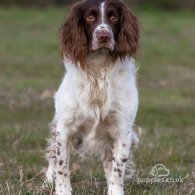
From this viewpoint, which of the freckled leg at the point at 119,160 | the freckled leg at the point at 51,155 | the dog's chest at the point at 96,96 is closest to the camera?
the dog's chest at the point at 96,96

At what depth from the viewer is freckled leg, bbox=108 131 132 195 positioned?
643cm

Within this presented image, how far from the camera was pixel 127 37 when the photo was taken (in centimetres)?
623

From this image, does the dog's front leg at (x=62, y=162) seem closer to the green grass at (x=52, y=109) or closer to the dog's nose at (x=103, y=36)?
the green grass at (x=52, y=109)

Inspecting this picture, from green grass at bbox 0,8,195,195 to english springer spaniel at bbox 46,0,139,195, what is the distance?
1.10 feet

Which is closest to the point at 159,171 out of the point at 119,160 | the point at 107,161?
the point at 107,161

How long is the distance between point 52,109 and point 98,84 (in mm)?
5172

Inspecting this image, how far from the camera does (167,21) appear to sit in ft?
89.7

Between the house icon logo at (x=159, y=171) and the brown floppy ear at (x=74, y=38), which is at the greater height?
the brown floppy ear at (x=74, y=38)

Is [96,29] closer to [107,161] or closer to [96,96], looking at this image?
[96,96]

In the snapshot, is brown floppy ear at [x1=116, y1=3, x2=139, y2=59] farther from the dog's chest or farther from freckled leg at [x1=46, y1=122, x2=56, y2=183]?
freckled leg at [x1=46, y1=122, x2=56, y2=183]

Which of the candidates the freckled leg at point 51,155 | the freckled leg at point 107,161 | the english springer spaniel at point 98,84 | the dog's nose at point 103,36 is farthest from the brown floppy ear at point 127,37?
the freckled leg at point 51,155

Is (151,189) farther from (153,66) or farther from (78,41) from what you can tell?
(153,66)

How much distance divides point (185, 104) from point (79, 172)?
5505mm

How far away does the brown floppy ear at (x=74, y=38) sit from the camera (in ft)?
20.3
